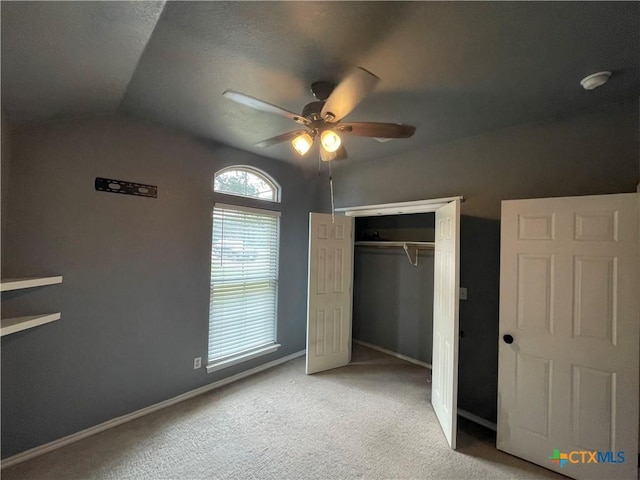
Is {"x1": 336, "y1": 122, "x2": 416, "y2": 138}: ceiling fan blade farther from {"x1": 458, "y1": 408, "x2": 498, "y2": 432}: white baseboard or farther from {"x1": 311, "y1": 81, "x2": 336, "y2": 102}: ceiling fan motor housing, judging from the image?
{"x1": 458, "y1": 408, "x2": 498, "y2": 432}: white baseboard

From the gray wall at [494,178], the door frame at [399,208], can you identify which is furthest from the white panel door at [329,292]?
the gray wall at [494,178]

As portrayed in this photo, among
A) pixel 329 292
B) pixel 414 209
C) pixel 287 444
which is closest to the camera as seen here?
pixel 287 444

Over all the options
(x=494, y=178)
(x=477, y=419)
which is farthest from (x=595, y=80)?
(x=477, y=419)

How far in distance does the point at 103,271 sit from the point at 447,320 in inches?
118

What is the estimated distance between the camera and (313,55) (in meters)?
1.52

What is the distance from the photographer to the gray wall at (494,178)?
6.58 feet

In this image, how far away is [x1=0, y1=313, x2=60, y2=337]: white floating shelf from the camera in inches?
62.4

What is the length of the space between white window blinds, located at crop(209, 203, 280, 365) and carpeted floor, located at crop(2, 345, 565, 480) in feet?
1.89

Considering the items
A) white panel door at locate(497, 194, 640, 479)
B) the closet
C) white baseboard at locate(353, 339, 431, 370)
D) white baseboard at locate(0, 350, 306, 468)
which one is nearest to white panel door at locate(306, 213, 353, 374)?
the closet

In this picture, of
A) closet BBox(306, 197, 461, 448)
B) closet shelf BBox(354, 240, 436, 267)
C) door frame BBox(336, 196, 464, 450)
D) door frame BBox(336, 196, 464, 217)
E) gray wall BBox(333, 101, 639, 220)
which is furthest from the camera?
closet shelf BBox(354, 240, 436, 267)

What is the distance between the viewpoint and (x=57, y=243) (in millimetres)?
2014

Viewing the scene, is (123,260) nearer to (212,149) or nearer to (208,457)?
(212,149)

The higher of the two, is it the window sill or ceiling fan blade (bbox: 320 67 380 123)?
ceiling fan blade (bbox: 320 67 380 123)

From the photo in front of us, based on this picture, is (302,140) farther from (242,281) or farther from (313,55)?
(242,281)
